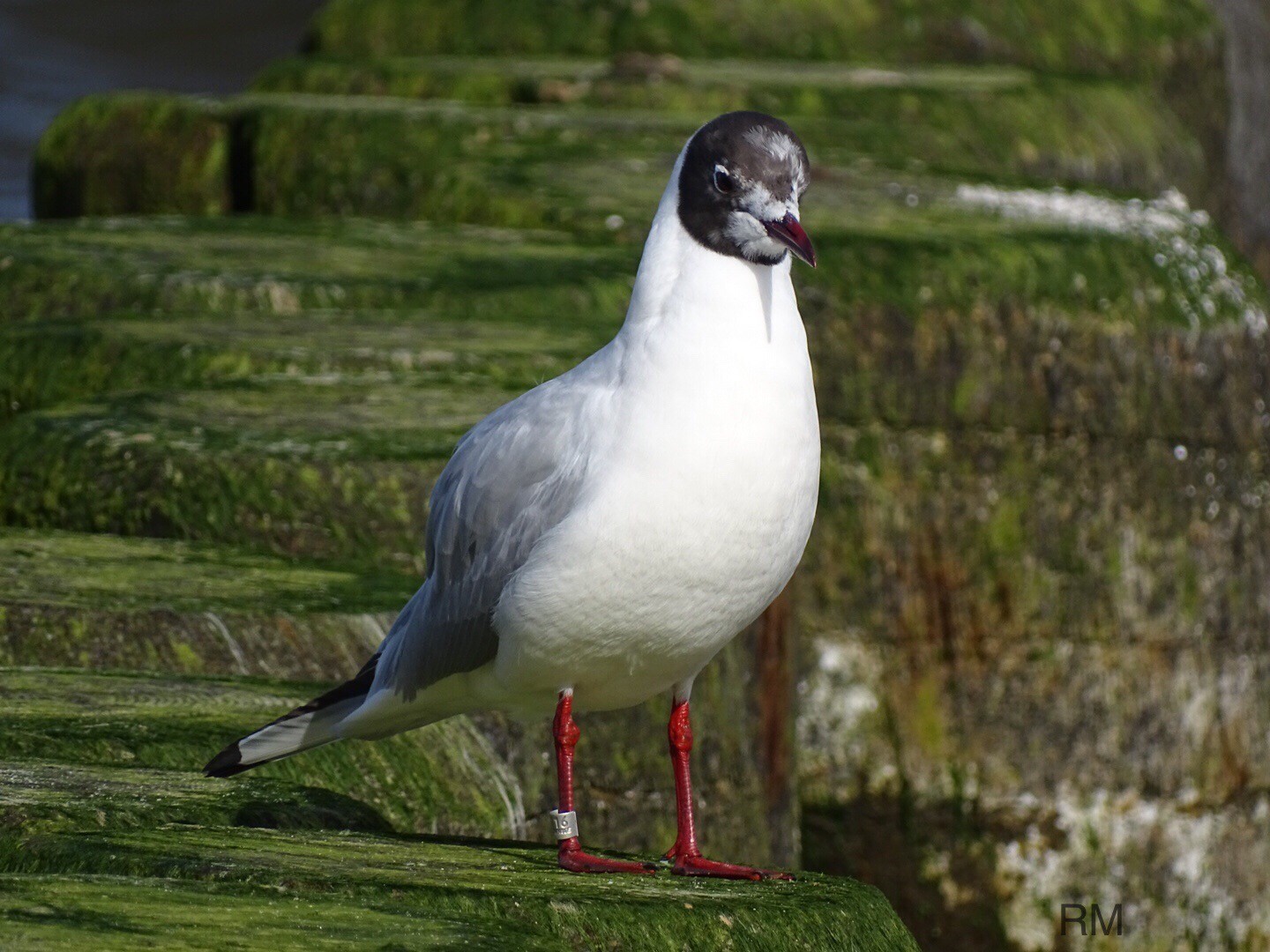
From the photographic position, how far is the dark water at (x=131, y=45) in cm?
1599

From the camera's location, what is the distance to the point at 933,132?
9336mm

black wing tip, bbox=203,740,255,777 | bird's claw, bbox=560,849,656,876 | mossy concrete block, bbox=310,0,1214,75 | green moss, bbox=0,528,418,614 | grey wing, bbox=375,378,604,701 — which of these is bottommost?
bird's claw, bbox=560,849,656,876

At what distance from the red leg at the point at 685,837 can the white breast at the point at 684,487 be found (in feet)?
0.86

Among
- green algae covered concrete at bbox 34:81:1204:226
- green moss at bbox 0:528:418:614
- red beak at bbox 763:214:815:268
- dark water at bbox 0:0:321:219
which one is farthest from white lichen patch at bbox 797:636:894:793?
dark water at bbox 0:0:321:219

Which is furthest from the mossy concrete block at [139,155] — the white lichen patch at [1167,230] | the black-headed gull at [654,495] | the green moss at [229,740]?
the black-headed gull at [654,495]

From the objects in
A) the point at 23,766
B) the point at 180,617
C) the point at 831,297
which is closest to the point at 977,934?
the point at 831,297

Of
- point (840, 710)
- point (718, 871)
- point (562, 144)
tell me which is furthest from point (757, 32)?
point (718, 871)

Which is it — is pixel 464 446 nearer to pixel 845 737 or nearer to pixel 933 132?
pixel 845 737

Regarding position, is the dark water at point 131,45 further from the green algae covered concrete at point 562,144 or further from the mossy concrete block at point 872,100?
the green algae covered concrete at point 562,144

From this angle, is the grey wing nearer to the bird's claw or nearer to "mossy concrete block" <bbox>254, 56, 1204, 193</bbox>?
the bird's claw

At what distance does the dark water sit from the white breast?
41.5 ft

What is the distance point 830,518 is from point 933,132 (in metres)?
3.03

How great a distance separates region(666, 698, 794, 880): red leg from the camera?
3670mm

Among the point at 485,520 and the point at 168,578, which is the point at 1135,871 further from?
the point at 485,520
